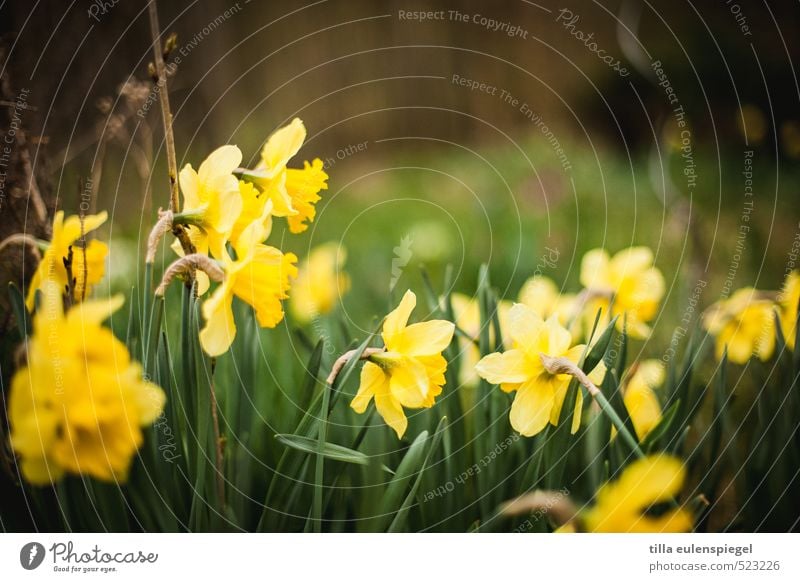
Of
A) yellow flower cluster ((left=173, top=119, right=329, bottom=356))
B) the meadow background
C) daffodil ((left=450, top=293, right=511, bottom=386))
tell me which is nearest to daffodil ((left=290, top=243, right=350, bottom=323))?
the meadow background

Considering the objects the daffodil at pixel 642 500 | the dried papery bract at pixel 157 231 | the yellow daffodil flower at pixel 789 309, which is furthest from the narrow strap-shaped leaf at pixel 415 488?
the yellow daffodil flower at pixel 789 309

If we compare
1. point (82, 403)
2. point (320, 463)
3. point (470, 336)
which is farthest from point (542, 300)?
point (82, 403)

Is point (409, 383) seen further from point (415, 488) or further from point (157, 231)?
point (157, 231)

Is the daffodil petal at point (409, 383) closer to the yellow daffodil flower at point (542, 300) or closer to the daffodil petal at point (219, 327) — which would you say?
the daffodil petal at point (219, 327)

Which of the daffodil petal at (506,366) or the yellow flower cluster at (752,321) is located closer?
the daffodil petal at (506,366)

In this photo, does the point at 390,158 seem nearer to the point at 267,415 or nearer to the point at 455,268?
the point at 455,268

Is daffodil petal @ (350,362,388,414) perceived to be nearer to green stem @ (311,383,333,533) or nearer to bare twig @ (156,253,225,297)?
green stem @ (311,383,333,533)
